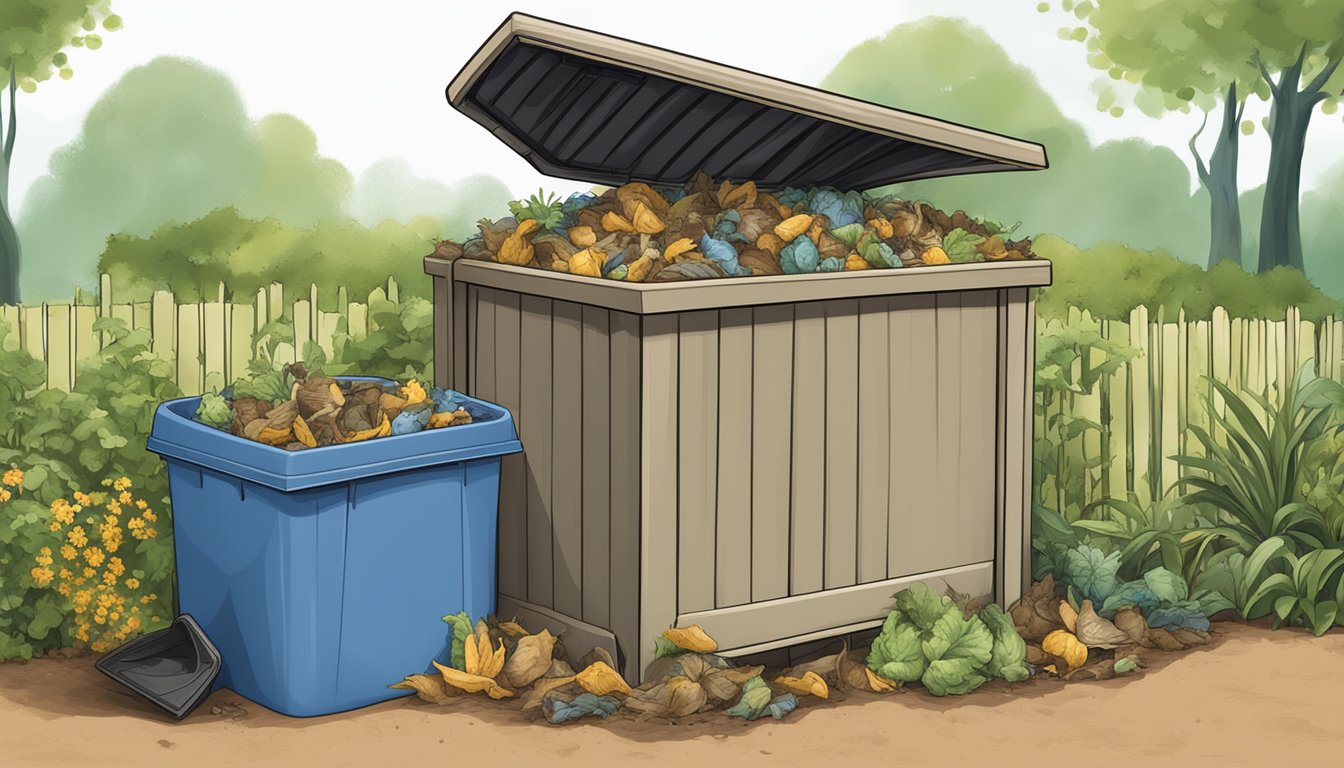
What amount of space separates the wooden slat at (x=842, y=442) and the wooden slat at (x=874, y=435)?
0.03m

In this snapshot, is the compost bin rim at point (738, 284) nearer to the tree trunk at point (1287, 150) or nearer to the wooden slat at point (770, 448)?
the wooden slat at point (770, 448)

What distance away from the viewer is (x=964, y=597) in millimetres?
6434

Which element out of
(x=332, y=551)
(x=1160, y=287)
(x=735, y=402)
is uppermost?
(x=1160, y=287)

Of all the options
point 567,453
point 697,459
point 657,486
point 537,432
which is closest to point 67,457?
point 537,432

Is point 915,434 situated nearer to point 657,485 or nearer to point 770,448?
point 770,448

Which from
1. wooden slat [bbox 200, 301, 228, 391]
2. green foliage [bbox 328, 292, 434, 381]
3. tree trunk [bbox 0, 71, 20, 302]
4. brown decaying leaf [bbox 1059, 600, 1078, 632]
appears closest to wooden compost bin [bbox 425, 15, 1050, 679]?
brown decaying leaf [bbox 1059, 600, 1078, 632]

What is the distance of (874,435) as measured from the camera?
6145 mm

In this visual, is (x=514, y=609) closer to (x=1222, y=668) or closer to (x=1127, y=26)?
(x=1222, y=668)

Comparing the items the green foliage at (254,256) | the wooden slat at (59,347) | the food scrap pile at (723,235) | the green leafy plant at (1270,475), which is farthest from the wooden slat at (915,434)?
the green foliage at (254,256)

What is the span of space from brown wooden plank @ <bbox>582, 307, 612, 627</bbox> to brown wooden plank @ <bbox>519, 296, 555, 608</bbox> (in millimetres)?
238


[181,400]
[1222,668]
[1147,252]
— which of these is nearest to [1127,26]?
[1147,252]

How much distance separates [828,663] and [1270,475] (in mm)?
2430

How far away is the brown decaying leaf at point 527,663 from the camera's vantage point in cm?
580

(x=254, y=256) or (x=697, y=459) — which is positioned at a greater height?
(x=254, y=256)
